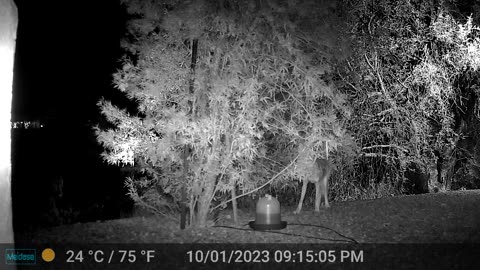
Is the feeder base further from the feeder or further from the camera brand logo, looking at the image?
the camera brand logo

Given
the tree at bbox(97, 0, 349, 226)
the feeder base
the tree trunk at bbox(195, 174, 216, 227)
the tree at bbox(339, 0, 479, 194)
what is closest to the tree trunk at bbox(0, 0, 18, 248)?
Answer: the tree at bbox(97, 0, 349, 226)

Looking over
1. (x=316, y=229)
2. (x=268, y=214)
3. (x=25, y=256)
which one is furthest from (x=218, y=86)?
(x=25, y=256)

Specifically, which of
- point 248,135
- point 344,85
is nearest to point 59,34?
point 344,85

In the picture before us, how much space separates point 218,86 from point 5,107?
3.68m

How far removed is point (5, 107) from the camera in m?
4.86

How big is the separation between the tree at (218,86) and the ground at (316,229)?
67cm

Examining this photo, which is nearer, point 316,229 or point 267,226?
point 267,226

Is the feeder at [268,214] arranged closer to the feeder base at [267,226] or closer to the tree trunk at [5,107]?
the feeder base at [267,226]

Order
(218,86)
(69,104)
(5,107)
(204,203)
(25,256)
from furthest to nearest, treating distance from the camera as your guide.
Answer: (69,104)
(204,203)
(218,86)
(25,256)
(5,107)

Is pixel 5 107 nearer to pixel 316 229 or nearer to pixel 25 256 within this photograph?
pixel 25 256

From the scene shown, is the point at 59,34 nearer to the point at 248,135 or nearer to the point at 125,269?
the point at 248,135

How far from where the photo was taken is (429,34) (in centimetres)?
1325

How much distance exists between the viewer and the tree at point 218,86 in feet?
26.1

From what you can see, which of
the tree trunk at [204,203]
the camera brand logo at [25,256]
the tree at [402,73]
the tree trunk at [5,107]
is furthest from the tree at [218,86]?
the tree at [402,73]
